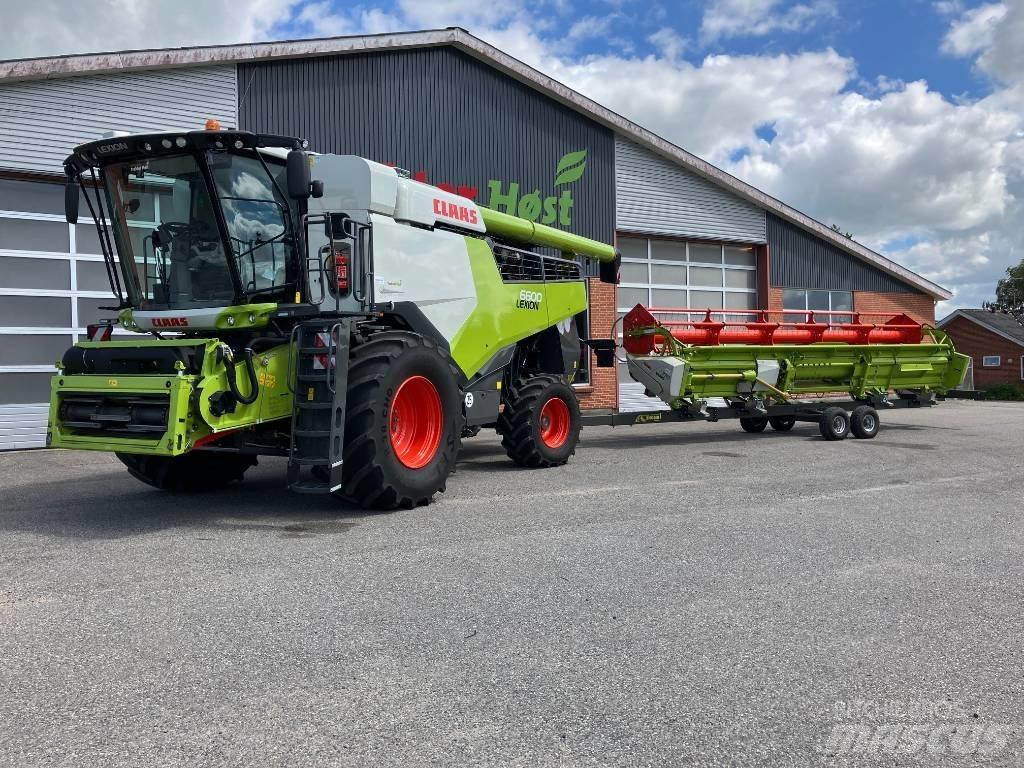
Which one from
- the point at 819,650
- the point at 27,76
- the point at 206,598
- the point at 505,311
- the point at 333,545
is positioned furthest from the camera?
the point at 27,76

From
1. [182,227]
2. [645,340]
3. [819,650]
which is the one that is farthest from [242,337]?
[645,340]

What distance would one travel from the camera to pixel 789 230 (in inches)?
866

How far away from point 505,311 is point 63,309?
7.66 metres

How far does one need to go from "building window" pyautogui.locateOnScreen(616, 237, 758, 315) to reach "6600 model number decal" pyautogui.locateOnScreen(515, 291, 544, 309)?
8748 millimetres

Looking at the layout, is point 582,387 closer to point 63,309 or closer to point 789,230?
point 789,230

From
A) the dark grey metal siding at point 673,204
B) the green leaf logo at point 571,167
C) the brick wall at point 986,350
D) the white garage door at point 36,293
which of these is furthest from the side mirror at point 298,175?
the brick wall at point 986,350

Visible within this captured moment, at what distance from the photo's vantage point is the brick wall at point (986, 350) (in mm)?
39594

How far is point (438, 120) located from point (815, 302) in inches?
459

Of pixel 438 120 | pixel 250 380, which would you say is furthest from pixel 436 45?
pixel 250 380

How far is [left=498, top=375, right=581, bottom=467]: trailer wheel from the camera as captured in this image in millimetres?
9945

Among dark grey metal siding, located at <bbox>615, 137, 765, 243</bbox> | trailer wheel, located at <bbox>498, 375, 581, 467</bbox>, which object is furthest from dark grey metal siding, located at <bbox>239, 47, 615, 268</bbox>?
trailer wheel, located at <bbox>498, 375, 581, 467</bbox>

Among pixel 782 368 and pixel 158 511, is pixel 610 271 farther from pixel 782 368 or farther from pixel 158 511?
pixel 158 511

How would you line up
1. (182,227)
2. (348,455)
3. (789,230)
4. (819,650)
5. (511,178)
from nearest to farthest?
(819,650) → (348,455) → (182,227) → (511,178) → (789,230)

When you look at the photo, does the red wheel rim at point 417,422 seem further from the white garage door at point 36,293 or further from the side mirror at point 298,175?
the white garage door at point 36,293
